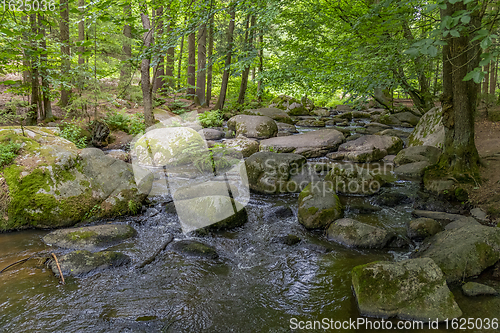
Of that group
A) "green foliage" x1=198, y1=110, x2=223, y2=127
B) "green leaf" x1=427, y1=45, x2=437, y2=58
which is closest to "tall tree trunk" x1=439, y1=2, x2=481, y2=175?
"green leaf" x1=427, y1=45, x2=437, y2=58

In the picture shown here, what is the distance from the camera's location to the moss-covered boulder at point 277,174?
7.28 meters

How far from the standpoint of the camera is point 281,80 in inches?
433

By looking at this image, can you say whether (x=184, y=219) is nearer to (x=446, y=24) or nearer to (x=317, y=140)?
(x=446, y=24)

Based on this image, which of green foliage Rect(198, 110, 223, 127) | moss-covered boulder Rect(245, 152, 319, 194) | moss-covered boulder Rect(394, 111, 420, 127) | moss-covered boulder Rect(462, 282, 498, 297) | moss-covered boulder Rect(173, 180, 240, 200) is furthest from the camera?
moss-covered boulder Rect(394, 111, 420, 127)

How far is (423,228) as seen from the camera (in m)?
4.93

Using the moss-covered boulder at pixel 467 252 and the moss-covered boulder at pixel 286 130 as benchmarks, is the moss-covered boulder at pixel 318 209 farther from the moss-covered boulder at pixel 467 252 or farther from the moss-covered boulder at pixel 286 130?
the moss-covered boulder at pixel 286 130

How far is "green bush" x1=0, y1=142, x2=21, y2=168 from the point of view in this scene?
536 cm

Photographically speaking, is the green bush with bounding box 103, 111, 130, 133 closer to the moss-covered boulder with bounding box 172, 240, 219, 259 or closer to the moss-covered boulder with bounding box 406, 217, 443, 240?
the moss-covered boulder with bounding box 172, 240, 219, 259

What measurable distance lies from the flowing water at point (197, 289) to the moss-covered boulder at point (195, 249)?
0.11m

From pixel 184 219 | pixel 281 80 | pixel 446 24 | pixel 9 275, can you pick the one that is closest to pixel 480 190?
pixel 446 24

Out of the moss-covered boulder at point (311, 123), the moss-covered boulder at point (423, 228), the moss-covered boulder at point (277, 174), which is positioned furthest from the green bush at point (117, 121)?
the moss-covered boulder at point (423, 228)

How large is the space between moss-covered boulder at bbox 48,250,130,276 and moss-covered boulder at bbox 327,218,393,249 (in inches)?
139

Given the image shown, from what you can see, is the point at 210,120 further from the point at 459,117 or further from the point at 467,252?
the point at 467,252

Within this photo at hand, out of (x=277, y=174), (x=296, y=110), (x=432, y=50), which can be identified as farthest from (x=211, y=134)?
(x=432, y=50)
